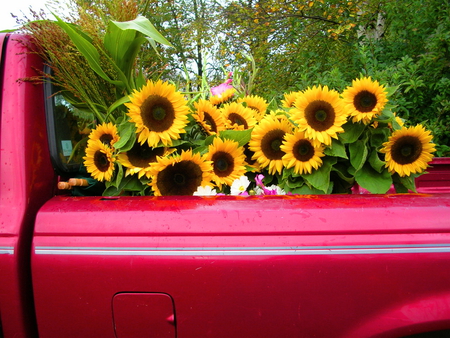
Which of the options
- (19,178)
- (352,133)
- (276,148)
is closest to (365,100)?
(352,133)

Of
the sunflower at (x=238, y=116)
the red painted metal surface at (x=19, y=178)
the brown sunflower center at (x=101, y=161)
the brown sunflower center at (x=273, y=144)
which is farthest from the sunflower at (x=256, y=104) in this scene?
the red painted metal surface at (x=19, y=178)

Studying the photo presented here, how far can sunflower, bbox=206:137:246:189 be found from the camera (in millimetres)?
1967

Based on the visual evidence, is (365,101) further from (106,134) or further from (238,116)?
(106,134)

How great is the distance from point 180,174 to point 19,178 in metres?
0.68

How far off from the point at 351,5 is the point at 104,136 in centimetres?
647

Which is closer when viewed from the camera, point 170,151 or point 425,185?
point 170,151

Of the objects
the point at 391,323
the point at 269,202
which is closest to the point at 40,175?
the point at 269,202

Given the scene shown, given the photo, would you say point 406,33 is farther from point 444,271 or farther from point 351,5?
point 444,271

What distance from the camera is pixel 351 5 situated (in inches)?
280

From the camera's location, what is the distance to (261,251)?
4.59ft

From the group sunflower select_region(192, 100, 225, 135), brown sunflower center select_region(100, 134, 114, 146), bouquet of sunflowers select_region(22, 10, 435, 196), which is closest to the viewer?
bouquet of sunflowers select_region(22, 10, 435, 196)

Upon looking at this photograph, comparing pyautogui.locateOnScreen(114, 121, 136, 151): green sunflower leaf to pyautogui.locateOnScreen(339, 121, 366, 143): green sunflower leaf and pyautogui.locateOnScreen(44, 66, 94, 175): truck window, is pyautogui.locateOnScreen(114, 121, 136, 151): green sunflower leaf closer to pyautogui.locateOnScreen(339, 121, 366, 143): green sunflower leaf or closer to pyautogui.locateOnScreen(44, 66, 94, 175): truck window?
pyautogui.locateOnScreen(44, 66, 94, 175): truck window

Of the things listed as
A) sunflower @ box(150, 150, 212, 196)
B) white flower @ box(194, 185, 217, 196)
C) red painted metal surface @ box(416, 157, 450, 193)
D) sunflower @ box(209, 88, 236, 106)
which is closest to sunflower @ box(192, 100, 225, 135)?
sunflower @ box(150, 150, 212, 196)

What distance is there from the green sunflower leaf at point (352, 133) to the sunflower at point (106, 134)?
1.11 metres
